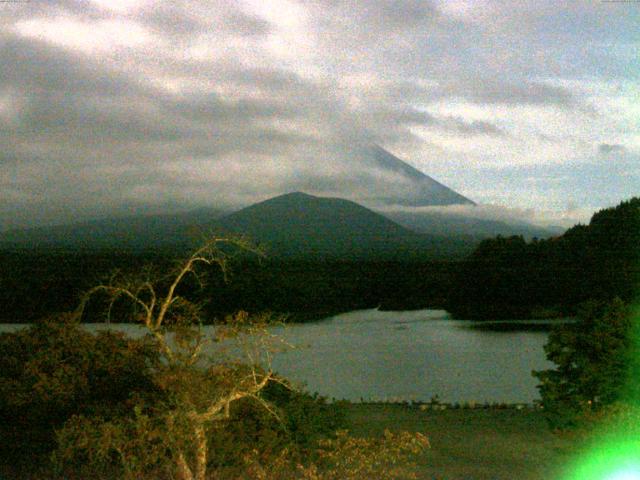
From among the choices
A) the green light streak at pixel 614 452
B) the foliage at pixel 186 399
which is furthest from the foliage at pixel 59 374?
the green light streak at pixel 614 452

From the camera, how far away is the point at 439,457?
789 cm

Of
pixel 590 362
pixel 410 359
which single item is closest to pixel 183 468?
pixel 590 362

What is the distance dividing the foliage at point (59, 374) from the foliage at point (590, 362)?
442 cm

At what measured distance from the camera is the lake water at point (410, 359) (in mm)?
14820

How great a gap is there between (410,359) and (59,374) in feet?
43.6

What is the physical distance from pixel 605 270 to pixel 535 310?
9.94 ft

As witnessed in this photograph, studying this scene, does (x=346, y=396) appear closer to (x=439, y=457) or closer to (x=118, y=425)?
(x=439, y=457)

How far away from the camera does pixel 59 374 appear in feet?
23.7

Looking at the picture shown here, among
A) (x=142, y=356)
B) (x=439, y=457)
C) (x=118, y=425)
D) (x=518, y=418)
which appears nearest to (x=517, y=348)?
(x=518, y=418)

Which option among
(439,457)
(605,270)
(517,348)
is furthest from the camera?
(605,270)

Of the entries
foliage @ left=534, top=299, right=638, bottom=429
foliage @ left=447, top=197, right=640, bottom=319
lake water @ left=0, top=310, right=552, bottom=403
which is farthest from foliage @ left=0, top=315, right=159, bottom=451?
foliage @ left=447, top=197, right=640, bottom=319

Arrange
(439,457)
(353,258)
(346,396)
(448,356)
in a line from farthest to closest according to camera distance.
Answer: (353,258) < (448,356) < (346,396) < (439,457)

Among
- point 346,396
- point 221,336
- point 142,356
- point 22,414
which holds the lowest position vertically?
point 346,396

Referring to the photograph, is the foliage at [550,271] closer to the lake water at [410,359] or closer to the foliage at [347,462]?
the lake water at [410,359]
